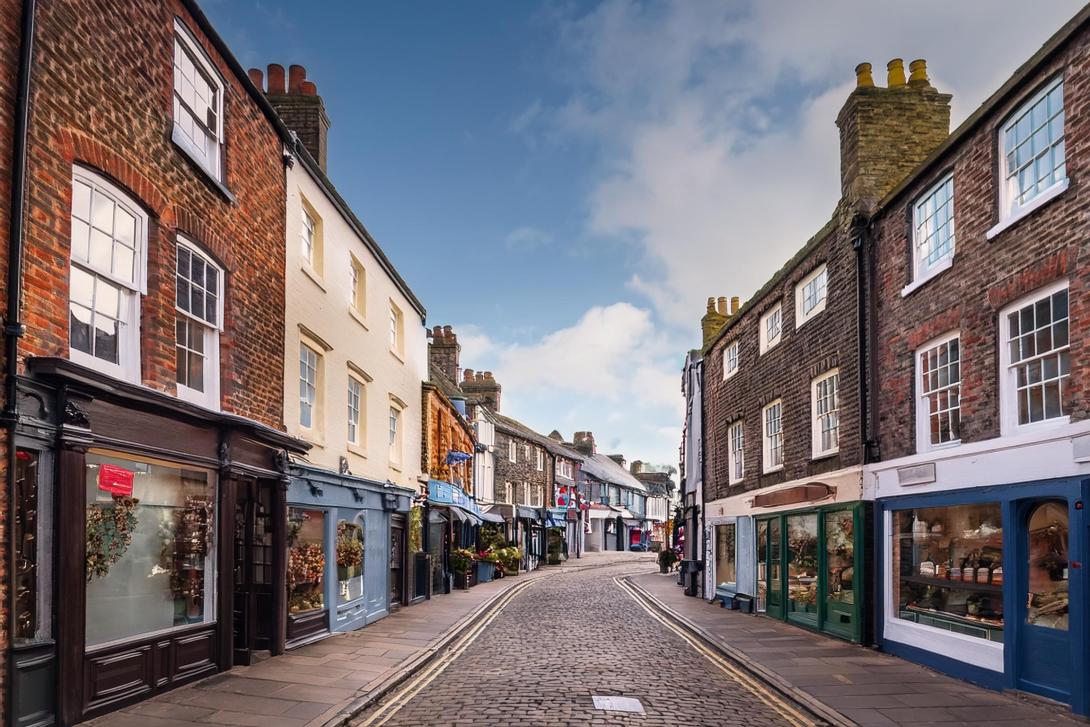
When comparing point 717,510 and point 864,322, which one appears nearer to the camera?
point 864,322

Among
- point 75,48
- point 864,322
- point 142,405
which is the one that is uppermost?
point 75,48

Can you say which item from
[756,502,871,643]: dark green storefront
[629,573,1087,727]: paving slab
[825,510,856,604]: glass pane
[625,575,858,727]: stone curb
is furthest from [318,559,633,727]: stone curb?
[825,510,856,604]: glass pane

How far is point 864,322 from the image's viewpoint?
14828mm

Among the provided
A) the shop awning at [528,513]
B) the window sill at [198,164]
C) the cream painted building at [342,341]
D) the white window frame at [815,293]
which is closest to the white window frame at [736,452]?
the white window frame at [815,293]

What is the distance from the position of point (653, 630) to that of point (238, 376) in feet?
30.9

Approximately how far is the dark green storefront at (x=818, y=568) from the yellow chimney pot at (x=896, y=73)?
754cm

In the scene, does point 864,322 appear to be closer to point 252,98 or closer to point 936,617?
point 936,617

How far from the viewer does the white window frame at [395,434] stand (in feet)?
70.5

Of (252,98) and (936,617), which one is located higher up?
(252,98)

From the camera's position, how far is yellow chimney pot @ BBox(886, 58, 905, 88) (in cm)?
1600

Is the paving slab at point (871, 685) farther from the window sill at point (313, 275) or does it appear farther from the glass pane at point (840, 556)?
the window sill at point (313, 275)

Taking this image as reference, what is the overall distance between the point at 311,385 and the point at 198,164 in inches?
213

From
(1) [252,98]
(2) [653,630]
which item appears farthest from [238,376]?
(2) [653,630]

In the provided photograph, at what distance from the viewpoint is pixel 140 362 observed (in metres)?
9.62
